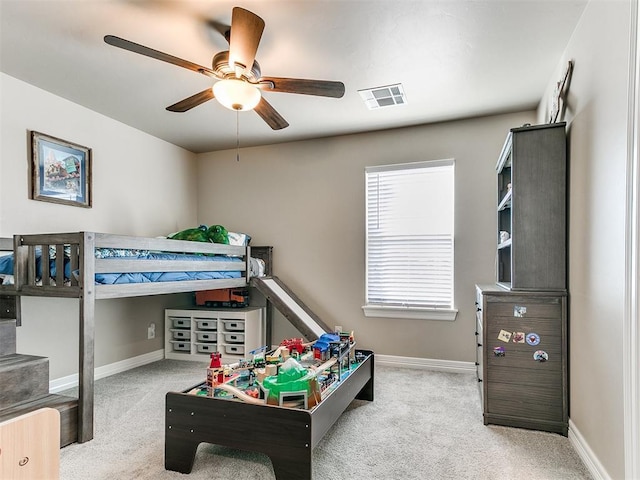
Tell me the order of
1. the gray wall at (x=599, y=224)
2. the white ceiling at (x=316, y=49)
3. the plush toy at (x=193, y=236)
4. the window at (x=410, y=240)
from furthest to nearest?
the window at (x=410, y=240) → the plush toy at (x=193, y=236) → the white ceiling at (x=316, y=49) → the gray wall at (x=599, y=224)

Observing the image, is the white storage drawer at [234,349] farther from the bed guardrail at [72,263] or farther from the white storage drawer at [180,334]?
the bed guardrail at [72,263]

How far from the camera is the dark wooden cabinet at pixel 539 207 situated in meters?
2.37

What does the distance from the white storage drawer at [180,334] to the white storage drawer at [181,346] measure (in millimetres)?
53

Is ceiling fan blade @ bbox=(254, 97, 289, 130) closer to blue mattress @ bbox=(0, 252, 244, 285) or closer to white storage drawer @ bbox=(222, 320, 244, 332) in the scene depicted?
blue mattress @ bbox=(0, 252, 244, 285)

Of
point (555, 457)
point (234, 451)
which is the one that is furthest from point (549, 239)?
point (234, 451)

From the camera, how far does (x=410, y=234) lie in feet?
12.9

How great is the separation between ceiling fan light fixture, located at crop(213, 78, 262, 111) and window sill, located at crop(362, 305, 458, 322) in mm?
2463

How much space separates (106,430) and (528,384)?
2613 mm

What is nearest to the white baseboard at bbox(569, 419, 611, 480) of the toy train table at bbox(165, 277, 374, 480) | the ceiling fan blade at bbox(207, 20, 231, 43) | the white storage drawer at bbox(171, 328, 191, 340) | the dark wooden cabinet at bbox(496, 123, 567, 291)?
the dark wooden cabinet at bbox(496, 123, 567, 291)

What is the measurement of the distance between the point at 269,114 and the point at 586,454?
105 inches

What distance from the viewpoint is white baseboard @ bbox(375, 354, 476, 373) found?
368 centimetres

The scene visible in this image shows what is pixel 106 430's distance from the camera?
241 centimetres

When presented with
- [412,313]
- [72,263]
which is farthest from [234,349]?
[72,263]

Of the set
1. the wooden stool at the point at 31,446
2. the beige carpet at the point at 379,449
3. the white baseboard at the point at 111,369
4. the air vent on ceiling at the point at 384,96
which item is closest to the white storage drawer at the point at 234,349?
the white baseboard at the point at 111,369
